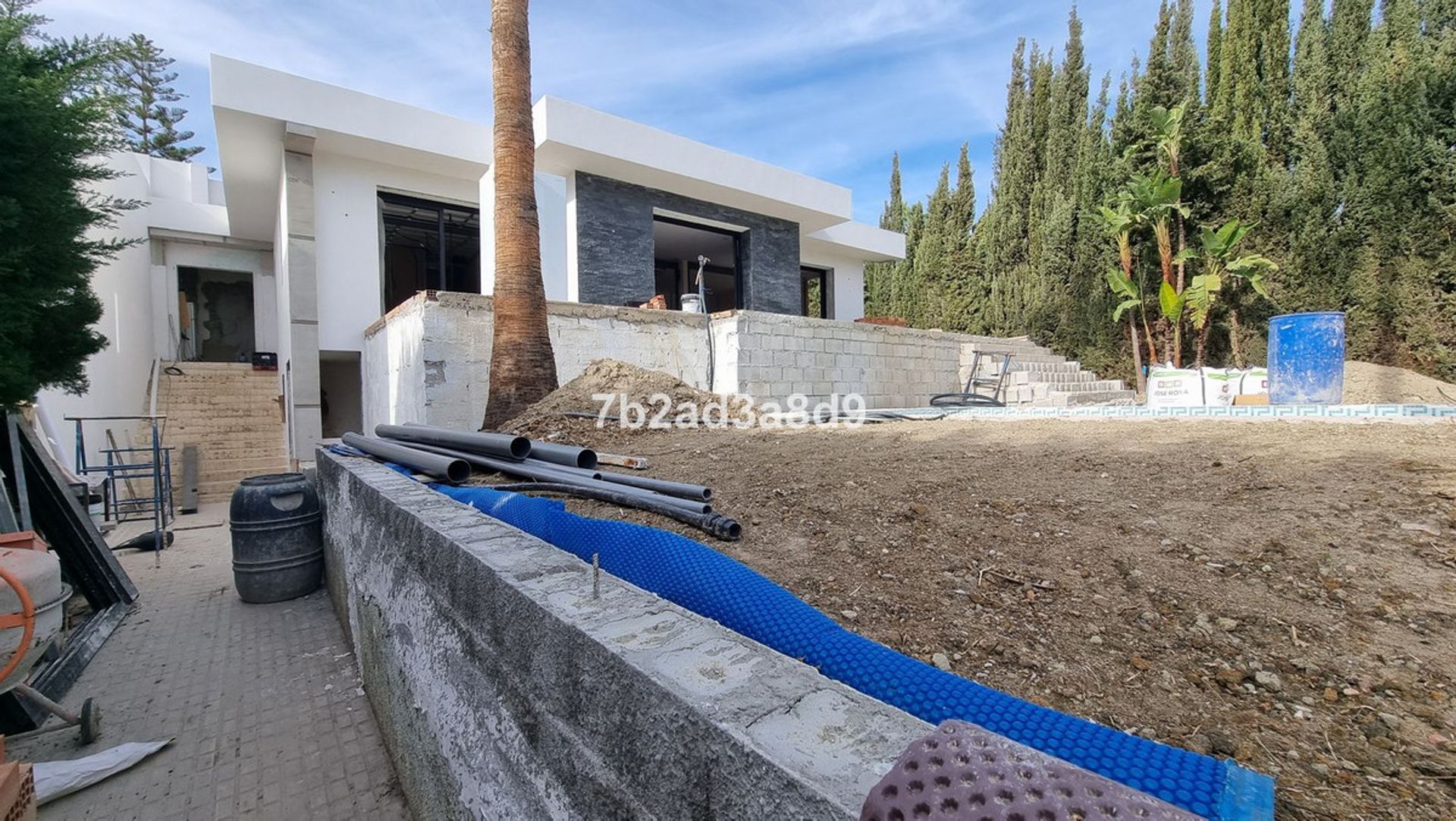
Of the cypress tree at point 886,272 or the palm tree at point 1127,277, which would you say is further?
the cypress tree at point 886,272

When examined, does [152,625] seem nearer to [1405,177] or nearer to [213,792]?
[213,792]

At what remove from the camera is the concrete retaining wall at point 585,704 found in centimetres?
80

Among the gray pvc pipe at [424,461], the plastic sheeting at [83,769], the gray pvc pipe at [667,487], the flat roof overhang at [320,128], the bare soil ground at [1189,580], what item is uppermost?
the flat roof overhang at [320,128]

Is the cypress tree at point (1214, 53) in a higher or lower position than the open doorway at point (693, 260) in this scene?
higher

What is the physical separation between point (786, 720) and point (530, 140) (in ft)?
25.2

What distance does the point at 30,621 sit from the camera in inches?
91.4

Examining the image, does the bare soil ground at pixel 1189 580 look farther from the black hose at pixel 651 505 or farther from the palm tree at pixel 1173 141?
the palm tree at pixel 1173 141

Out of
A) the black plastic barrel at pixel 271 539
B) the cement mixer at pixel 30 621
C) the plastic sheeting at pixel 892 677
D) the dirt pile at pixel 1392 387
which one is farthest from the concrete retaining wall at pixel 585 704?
the dirt pile at pixel 1392 387

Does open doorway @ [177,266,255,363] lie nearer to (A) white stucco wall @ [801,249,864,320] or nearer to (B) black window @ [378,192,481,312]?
(B) black window @ [378,192,481,312]

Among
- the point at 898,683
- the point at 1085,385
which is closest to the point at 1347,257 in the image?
the point at 1085,385

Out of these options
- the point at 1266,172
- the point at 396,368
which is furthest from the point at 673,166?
the point at 1266,172

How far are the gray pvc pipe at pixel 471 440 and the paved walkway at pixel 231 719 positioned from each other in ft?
5.31

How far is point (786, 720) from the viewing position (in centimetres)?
85

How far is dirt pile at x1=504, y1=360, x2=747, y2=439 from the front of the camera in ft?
19.0
